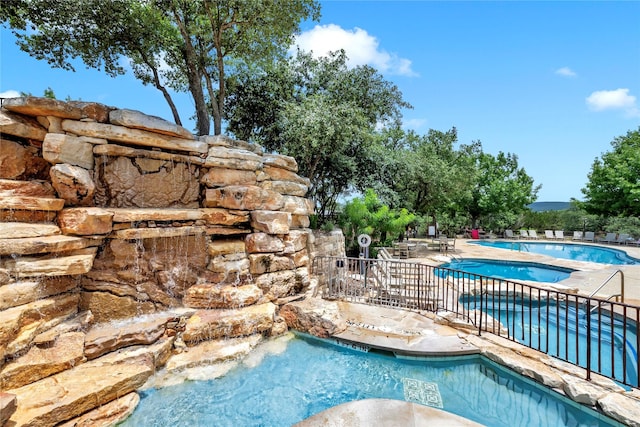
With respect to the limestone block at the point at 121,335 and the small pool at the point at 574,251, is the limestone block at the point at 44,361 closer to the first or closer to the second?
the limestone block at the point at 121,335

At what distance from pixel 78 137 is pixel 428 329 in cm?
703

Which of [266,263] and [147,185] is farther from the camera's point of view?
[266,263]

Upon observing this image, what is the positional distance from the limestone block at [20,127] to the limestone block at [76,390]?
3.82 meters

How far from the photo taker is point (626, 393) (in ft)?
10.7

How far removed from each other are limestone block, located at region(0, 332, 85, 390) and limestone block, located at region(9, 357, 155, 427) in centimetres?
8

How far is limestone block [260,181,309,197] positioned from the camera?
6619mm

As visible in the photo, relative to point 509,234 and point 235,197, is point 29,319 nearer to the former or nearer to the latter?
point 235,197

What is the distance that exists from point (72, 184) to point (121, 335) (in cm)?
258

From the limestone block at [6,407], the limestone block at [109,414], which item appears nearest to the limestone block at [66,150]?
the limestone block at [6,407]

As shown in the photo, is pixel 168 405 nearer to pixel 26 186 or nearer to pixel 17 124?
pixel 26 186

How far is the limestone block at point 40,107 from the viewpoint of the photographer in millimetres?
4492

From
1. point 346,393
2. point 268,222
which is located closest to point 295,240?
point 268,222

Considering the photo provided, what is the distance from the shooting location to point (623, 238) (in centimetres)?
1806

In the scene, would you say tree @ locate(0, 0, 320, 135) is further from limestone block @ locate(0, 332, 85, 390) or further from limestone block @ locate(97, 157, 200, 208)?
limestone block @ locate(0, 332, 85, 390)
